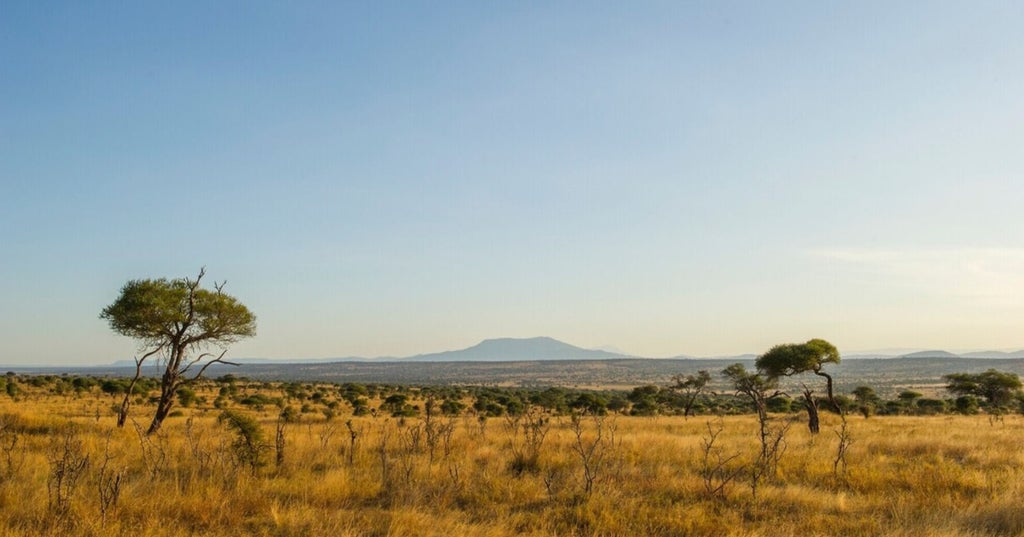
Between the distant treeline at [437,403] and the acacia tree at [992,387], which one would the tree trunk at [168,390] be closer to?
the distant treeline at [437,403]

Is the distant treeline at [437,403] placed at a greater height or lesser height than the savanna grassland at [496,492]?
lesser

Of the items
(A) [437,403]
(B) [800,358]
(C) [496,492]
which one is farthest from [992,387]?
(C) [496,492]

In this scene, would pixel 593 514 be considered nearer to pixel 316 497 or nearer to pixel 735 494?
pixel 735 494

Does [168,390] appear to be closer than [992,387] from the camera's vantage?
Yes

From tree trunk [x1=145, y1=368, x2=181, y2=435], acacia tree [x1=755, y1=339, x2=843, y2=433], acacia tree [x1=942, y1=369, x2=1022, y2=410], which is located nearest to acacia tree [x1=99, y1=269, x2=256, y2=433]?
tree trunk [x1=145, y1=368, x2=181, y2=435]

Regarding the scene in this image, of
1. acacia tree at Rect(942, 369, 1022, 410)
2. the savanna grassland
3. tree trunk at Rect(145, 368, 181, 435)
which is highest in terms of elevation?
tree trunk at Rect(145, 368, 181, 435)

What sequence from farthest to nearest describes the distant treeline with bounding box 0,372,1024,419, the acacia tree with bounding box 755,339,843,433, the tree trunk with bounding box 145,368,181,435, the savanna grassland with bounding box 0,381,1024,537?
the distant treeline with bounding box 0,372,1024,419, the acacia tree with bounding box 755,339,843,433, the tree trunk with bounding box 145,368,181,435, the savanna grassland with bounding box 0,381,1024,537

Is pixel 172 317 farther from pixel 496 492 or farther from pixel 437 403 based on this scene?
pixel 437 403

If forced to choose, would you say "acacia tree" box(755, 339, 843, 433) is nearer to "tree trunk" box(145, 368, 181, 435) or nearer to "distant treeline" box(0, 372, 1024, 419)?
"distant treeline" box(0, 372, 1024, 419)

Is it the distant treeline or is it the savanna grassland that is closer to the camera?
the savanna grassland

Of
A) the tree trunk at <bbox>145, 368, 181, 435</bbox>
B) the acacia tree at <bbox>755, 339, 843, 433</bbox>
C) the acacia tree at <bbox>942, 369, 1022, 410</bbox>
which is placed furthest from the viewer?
the acacia tree at <bbox>942, 369, 1022, 410</bbox>

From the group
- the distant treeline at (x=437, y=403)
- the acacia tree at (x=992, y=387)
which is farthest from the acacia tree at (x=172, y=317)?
the acacia tree at (x=992, y=387)

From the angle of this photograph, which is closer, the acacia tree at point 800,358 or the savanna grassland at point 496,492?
the savanna grassland at point 496,492

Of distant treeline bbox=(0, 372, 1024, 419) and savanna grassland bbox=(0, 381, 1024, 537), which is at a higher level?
savanna grassland bbox=(0, 381, 1024, 537)
